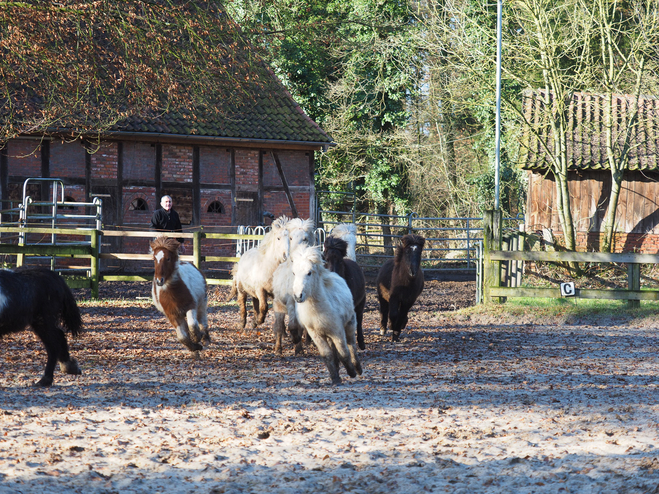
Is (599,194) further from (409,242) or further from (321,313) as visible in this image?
(321,313)

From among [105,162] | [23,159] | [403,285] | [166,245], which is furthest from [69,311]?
[105,162]

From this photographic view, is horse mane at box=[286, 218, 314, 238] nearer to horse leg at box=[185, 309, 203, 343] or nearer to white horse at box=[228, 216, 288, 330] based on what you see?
white horse at box=[228, 216, 288, 330]

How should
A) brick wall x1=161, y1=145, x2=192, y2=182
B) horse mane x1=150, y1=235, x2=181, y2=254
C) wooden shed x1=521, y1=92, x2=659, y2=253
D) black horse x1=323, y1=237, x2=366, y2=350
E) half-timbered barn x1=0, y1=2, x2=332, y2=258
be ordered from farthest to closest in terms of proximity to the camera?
brick wall x1=161, y1=145, x2=192, y2=182 → half-timbered barn x1=0, y1=2, x2=332, y2=258 → wooden shed x1=521, y1=92, x2=659, y2=253 → black horse x1=323, y1=237, x2=366, y2=350 → horse mane x1=150, y1=235, x2=181, y2=254

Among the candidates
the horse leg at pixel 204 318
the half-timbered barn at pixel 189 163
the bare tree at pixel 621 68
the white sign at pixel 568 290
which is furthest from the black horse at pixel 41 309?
the bare tree at pixel 621 68

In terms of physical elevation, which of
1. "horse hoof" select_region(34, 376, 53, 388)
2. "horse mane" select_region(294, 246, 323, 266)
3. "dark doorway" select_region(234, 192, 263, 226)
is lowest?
"horse hoof" select_region(34, 376, 53, 388)

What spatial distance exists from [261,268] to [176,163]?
40.9 ft

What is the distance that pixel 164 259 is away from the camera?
909 centimetres

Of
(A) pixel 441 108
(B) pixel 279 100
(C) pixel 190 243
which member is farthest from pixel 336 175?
(C) pixel 190 243

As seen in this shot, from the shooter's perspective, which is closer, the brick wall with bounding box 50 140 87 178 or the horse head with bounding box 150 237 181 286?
the horse head with bounding box 150 237 181 286

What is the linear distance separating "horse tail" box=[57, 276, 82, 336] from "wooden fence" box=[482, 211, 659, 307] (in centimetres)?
932

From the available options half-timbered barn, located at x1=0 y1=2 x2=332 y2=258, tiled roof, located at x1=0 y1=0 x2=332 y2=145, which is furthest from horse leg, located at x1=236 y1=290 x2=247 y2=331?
half-timbered barn, located at x1=0 y1=2 x2=332 y2=258

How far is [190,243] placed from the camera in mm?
23438

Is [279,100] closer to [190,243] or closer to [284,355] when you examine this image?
[190,243]

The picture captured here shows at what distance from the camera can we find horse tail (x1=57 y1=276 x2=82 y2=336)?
308 inches
